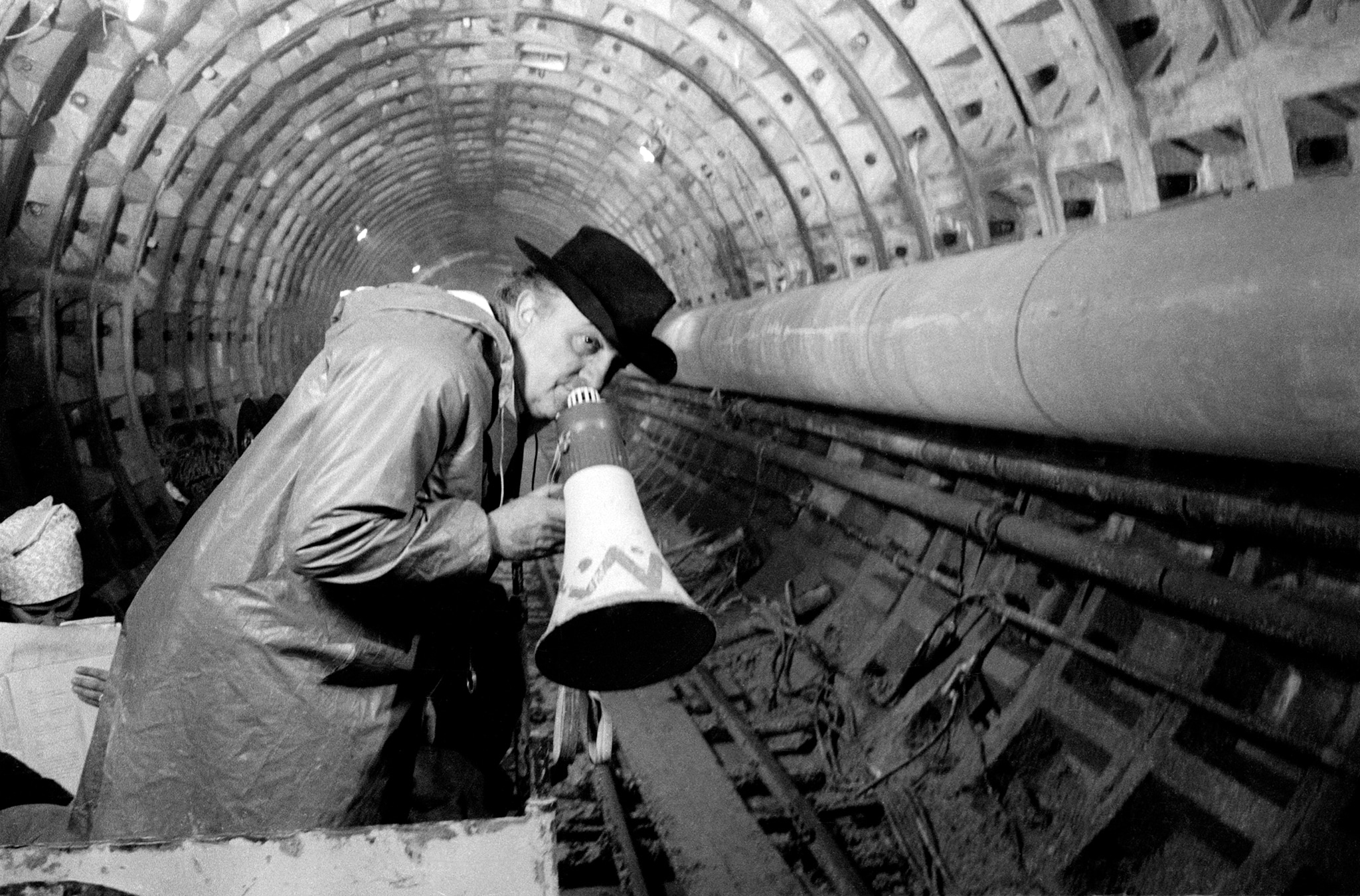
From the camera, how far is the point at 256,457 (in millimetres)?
2295

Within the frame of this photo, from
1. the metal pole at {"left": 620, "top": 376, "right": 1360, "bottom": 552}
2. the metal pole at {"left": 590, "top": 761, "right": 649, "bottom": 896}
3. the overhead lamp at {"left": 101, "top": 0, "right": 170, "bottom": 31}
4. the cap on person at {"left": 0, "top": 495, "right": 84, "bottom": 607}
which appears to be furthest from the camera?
the overhead lamp at {"left": 101, "top": 0, "right": 170, "bottom": 31}

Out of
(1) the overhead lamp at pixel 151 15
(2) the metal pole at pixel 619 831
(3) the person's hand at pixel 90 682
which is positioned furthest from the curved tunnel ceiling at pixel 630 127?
(3) the person's hand at pixel 90 682

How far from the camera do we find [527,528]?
7.35 ft

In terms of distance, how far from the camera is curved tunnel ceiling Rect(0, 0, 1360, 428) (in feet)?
13.7

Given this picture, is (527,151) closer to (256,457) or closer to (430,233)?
(430,233)

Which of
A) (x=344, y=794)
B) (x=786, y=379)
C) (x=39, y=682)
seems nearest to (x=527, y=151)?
(x=786, y=379)

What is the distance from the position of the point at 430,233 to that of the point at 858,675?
19974 mm

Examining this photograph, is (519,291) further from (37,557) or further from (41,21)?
(41,21)

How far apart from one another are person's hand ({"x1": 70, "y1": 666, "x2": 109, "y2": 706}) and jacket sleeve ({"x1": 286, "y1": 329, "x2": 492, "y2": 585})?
5.76 feet

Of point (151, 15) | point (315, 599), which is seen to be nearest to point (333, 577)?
point (315, 599)

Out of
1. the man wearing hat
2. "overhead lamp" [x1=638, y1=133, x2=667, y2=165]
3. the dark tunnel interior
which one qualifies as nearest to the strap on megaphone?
the man wearing hat

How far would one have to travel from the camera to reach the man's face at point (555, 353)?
102 inches

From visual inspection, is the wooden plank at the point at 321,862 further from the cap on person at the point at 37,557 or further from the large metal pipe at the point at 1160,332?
the cap on person at the point at 37,557

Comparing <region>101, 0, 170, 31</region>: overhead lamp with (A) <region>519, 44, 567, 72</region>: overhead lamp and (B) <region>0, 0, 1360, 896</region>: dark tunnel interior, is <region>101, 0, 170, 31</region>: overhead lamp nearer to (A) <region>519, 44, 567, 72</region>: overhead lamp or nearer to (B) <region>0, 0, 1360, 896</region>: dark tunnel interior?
(B) <region>0, 0, 1360, 896</region>: dark tunnel interior
